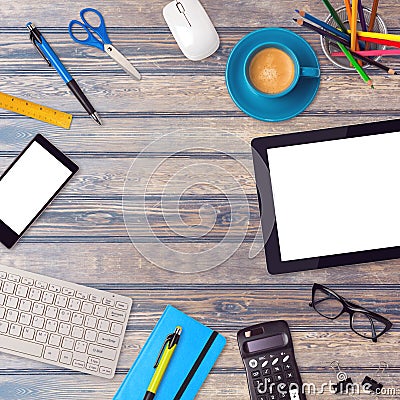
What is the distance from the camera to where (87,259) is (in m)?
1.18

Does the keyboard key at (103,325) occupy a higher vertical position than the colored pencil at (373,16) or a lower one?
lower

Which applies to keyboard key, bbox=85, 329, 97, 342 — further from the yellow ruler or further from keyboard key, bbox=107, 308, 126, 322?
the yellow ruler

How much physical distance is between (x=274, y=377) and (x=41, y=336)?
466 mm

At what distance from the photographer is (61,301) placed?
116cm

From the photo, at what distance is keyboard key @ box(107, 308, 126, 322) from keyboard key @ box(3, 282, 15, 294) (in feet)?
0.64

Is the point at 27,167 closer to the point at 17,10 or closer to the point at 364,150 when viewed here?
the point at 17,10

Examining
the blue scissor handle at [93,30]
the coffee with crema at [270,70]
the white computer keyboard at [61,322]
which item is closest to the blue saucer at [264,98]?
the coffee with crema at [270,70]

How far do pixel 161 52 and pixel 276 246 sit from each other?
46 cm

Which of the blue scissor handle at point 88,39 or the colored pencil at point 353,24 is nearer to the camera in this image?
the colored pencil at point 353,24

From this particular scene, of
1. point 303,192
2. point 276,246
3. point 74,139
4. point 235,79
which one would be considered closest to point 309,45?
point 235,79

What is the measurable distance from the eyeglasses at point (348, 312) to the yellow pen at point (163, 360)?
28cm

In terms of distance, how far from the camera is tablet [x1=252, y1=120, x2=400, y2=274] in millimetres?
1153

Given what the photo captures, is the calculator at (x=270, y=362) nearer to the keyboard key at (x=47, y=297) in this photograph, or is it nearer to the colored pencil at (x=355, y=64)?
the keyboard key at (x=47, y=297)

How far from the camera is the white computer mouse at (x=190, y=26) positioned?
44.9 inches
